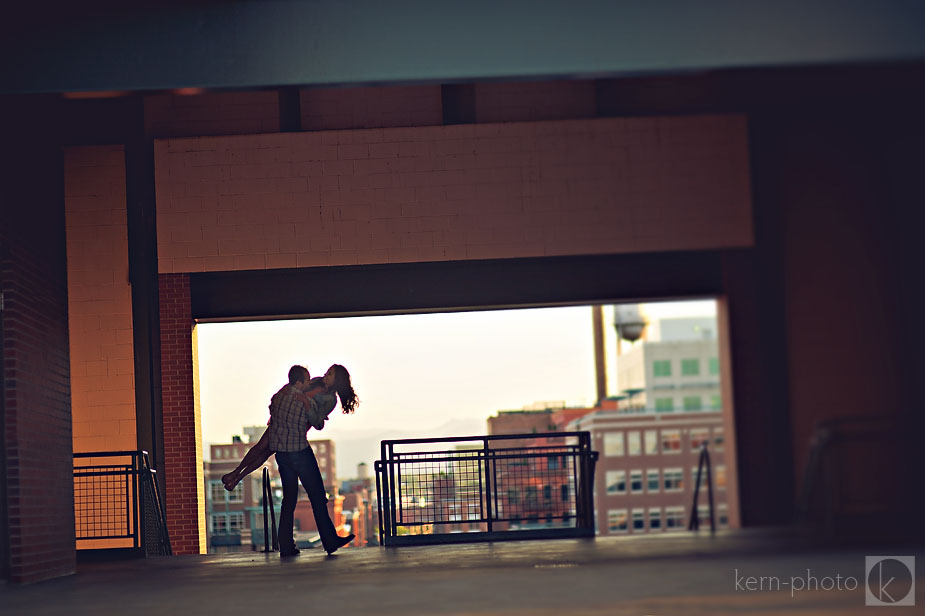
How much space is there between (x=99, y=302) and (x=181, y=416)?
5.74 feet

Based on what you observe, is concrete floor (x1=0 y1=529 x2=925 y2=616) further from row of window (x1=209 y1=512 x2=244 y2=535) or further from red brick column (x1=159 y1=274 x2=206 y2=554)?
row of window (x1=209 y1=512 x2=244 y2=535)

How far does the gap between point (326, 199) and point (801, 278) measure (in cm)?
610

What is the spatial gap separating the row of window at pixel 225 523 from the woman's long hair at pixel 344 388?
612 cm

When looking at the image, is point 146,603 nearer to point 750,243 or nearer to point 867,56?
point 867,56

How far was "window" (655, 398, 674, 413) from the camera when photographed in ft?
479

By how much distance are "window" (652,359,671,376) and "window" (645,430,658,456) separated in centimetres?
1448

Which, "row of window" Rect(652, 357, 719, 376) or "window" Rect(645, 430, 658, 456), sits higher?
"row of window" Rect(652, 357, 719, 376)

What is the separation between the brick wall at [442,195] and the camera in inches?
537

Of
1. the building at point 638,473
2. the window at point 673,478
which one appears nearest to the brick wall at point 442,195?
the building at point 638,473

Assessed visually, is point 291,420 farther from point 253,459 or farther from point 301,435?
point 253,459

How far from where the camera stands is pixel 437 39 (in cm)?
614

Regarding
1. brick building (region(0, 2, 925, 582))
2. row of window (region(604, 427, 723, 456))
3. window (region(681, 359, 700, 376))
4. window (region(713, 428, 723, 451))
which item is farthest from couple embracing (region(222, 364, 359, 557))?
window (region(681, 359, 700, 376))

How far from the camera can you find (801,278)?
1413 centimetres

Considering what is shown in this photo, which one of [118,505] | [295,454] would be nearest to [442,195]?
[295,454]
